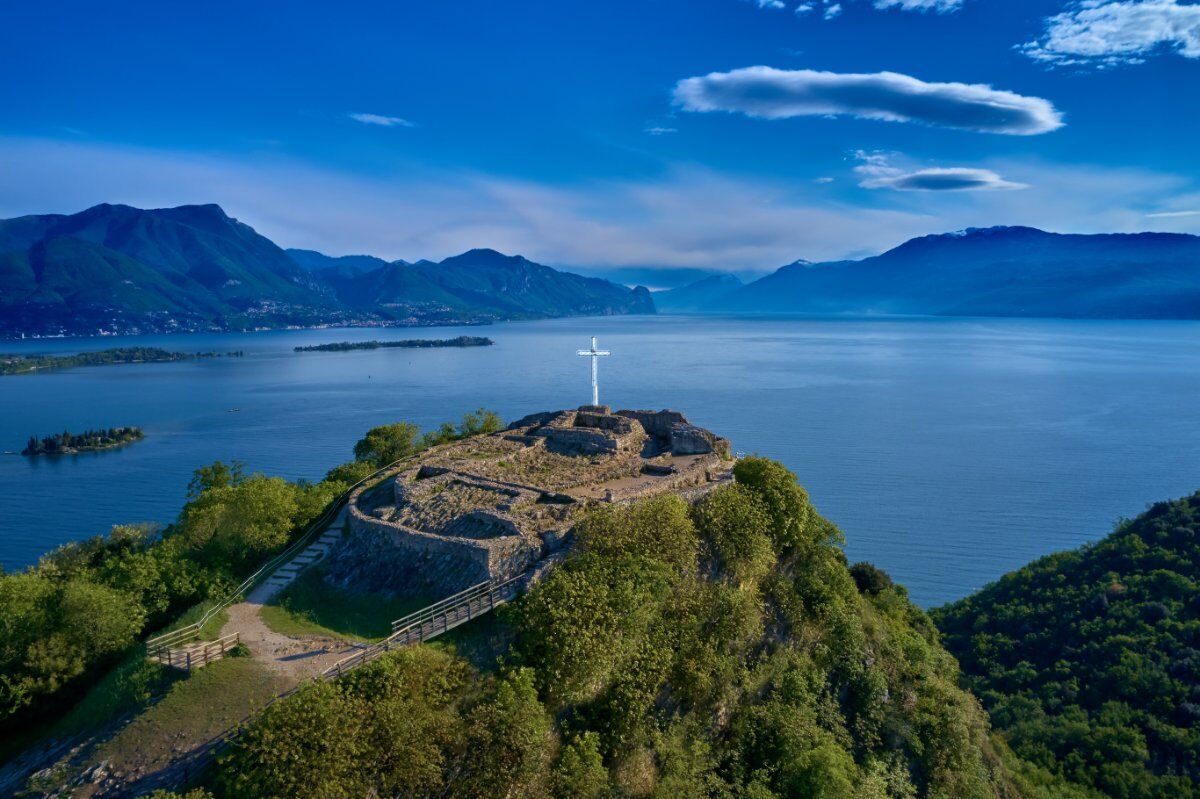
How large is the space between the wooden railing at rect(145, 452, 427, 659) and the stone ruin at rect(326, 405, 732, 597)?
1.42m

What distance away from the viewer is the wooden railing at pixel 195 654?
18453mm

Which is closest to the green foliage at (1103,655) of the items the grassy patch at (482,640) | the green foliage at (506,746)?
the green foliage at (506,746)

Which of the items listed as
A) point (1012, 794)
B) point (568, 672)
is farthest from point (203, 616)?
point (1012, 794)

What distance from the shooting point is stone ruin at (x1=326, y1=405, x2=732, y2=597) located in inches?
886

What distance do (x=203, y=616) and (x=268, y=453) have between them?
67832mm

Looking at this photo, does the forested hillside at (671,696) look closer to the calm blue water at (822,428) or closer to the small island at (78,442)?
the calm blue water at (822,428)

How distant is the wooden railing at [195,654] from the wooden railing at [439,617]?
3474mm

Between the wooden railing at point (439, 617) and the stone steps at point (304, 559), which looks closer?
the wooden railing at point (439, 617)

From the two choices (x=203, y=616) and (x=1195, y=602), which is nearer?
(x=203, y=616)

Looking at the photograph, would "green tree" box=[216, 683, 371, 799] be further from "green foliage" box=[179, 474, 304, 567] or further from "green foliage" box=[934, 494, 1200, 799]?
"green foliage" box=[934, 494, 1200, 799]

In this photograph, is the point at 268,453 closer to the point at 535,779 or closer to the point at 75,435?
the point at 75,435

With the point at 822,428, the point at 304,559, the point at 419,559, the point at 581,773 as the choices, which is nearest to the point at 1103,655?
the point at 581,773

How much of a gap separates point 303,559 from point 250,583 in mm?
2169

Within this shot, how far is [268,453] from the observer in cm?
8356
